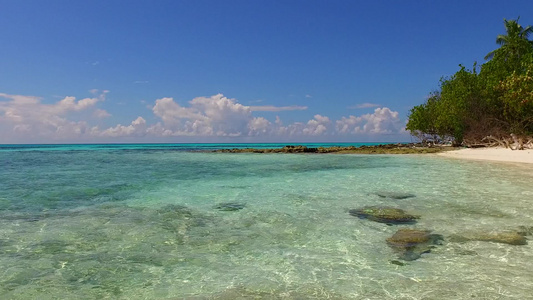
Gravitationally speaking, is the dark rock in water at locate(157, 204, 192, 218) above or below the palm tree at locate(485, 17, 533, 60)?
below

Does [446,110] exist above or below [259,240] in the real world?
above

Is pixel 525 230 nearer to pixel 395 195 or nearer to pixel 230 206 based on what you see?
pixel 395 195

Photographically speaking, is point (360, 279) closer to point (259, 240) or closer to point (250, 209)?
point (259, 240)

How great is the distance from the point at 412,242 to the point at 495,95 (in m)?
47.3

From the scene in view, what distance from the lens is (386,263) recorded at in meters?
6.48

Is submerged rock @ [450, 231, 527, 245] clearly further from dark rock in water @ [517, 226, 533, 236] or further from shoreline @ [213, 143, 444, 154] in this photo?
shoreline @ [213, 143, 444, 154]

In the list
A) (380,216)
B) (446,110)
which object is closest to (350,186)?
(380,216)

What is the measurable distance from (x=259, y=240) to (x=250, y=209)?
3.55 meters

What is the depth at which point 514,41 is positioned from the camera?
5109 cm

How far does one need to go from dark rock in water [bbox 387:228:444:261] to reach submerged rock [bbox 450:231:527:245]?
18.1 inches

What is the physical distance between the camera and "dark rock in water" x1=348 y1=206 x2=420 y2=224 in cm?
965

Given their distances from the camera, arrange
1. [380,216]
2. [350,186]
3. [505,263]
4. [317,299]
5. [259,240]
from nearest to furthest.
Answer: [317,299] → [505,263] → [259,240] → [380,216] → [350,186]

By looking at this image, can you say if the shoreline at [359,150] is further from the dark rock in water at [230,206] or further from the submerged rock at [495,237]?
the submerged rock at [495,237]

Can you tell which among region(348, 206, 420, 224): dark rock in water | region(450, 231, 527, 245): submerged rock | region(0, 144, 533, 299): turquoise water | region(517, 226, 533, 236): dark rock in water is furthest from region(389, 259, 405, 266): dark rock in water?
region(517, 226, 533, 236): dark rock in water
